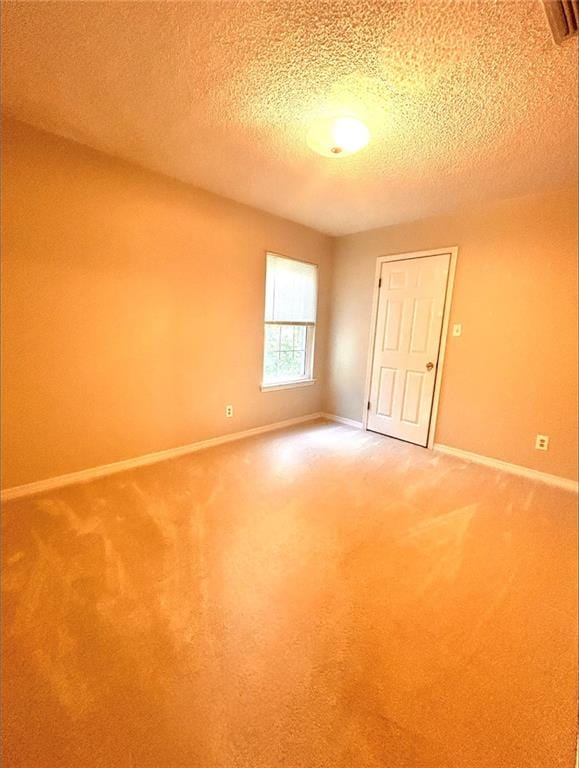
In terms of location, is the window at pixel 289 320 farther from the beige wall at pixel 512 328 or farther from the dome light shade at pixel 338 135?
the dome light shade at pixel 338 135

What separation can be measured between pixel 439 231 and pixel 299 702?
3.74 m

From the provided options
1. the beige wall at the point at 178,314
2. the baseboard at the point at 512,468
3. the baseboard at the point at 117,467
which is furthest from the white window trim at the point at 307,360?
the baseboard at the point at 512,468

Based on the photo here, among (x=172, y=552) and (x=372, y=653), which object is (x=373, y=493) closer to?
(x=372, y=653)

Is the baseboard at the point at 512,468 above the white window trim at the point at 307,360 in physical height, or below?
below

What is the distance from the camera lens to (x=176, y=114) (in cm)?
183

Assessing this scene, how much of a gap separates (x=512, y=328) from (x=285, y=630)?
2.99 m

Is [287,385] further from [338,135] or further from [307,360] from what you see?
[338,135]

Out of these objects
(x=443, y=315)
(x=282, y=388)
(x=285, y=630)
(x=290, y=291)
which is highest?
(x=290, y=291)

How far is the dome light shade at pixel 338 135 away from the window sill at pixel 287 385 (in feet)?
7.66

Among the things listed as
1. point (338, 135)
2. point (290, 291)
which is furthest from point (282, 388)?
point (338, 135)

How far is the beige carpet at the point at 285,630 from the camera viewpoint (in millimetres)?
955

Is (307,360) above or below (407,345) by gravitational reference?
below

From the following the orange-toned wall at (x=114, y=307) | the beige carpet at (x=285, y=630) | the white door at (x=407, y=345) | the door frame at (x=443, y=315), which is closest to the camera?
the beige carpet at (x=285, y=630)

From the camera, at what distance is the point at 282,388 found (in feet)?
12.7
